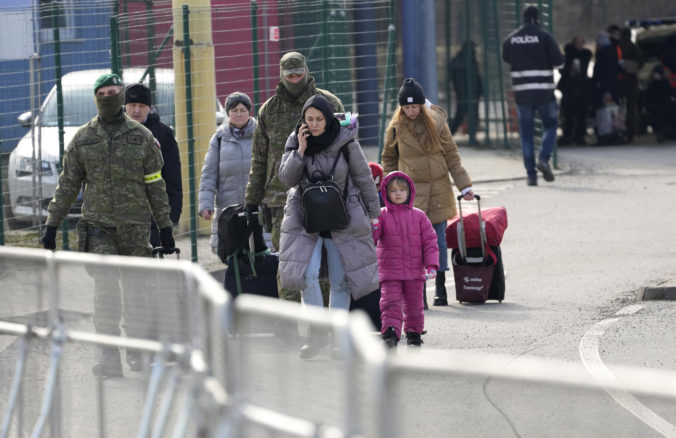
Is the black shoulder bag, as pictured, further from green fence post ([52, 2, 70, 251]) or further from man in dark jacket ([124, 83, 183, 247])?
green fence post ([52, 2, 70, 251])

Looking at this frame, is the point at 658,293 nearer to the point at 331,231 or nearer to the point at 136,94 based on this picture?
the point at 331,231

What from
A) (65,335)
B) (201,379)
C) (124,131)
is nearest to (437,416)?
(201,379)

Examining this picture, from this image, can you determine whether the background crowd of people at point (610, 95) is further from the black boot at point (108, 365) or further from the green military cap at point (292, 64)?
the black boot at point (108, 365)

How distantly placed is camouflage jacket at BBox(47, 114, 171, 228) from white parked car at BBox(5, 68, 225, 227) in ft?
12.0

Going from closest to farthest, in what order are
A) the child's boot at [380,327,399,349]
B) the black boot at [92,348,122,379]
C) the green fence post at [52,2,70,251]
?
the black boot at [92,348,122,379]
the child's boot at [380,327,399,349]
the green fence post at [52,2,70,251]

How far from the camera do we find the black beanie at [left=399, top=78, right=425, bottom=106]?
9344mm

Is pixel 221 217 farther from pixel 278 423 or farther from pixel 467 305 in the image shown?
pixel 278 423

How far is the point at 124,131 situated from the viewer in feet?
25.5

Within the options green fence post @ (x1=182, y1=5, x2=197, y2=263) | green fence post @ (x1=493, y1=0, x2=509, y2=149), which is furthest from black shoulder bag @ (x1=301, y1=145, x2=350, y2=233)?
green fence post @ (x1=493, y1=0, x2=509, y2=149)

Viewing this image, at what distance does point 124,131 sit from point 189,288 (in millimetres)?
3722

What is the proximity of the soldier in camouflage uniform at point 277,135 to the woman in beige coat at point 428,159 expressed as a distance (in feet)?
4.05

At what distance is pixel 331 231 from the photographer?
779 cm

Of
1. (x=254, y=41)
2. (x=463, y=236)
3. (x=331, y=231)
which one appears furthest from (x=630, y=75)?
(x=331, y=231)

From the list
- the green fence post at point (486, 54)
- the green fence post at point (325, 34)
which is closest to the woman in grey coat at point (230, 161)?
the green fence post at point (325, 34)
